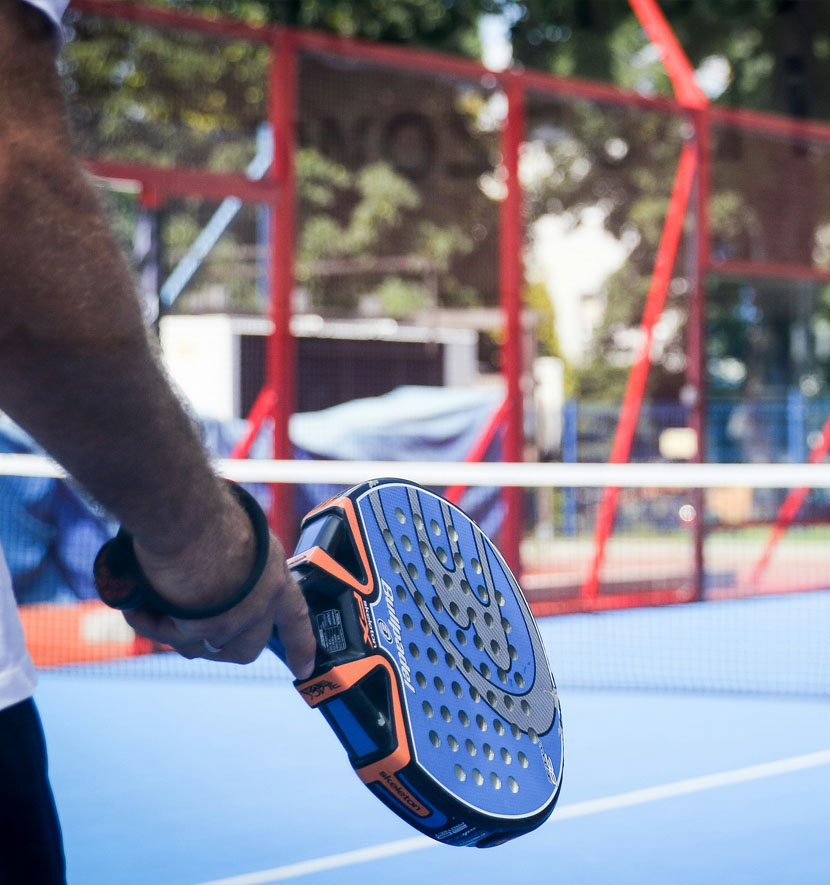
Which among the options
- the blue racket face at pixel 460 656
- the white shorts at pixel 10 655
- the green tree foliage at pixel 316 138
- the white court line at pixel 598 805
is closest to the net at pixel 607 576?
the white court line at pixel 598 805

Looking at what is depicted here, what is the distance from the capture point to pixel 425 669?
130cm

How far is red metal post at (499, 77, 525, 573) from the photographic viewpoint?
7.84 m

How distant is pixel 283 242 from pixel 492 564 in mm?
5604

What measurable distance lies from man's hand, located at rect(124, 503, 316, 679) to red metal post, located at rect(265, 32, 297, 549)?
5.70 meters

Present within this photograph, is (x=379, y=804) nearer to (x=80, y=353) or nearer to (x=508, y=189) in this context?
(x=80, y=353)

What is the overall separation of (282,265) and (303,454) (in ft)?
5.05

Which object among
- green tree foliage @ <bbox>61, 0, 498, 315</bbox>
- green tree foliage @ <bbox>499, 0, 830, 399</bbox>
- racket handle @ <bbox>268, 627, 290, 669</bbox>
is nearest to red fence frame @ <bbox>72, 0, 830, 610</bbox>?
green tree foliage @ <bbox>61, 0, 498, 315</bbox>

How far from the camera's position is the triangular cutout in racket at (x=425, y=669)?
123 cm

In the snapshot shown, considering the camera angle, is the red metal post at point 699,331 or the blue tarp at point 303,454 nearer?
the blue tarp at point 303,454

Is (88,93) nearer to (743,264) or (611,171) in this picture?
(743,264)

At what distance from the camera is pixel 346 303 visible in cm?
1319

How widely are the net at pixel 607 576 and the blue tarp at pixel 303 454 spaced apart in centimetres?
1

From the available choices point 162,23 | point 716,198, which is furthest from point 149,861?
point 716,198

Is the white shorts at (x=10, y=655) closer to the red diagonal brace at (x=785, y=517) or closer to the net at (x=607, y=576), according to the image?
the net at (x=607, y=576)
